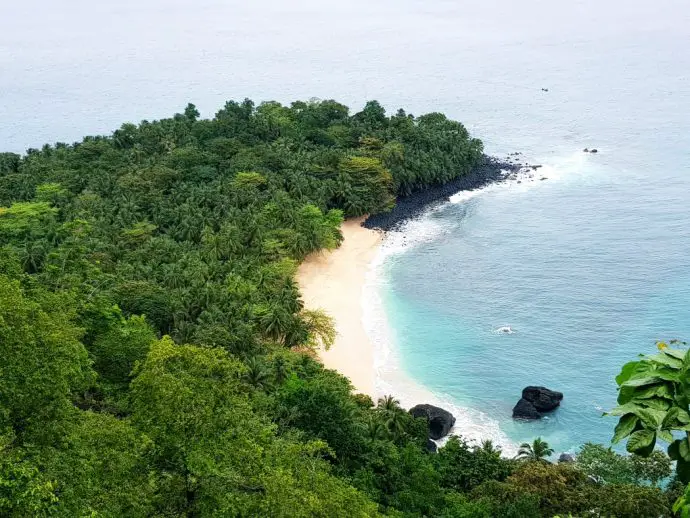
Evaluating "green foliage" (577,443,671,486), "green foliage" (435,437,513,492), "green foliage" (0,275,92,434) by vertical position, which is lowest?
"green foliage" (435,437,513,492)

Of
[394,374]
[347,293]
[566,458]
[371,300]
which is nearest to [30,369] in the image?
[566,458]

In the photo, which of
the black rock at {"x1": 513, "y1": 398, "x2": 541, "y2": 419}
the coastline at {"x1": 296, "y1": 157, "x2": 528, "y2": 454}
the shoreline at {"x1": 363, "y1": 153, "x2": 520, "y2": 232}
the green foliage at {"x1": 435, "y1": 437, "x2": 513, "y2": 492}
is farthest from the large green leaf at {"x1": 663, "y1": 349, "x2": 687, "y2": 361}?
the shoreline at {"x1": 363, "y1": 153, "x2": 520, "y2": 232}

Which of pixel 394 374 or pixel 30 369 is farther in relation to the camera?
pixel 394 374

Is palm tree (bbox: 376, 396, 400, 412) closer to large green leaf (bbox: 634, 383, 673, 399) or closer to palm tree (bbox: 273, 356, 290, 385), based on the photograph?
palm tree (bbox: 273, 356, 290, 385)

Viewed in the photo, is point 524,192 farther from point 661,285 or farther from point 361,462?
point 361,462

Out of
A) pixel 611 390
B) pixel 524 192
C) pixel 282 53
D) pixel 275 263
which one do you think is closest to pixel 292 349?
pixel 275 263

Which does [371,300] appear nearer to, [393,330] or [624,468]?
[393,330]
